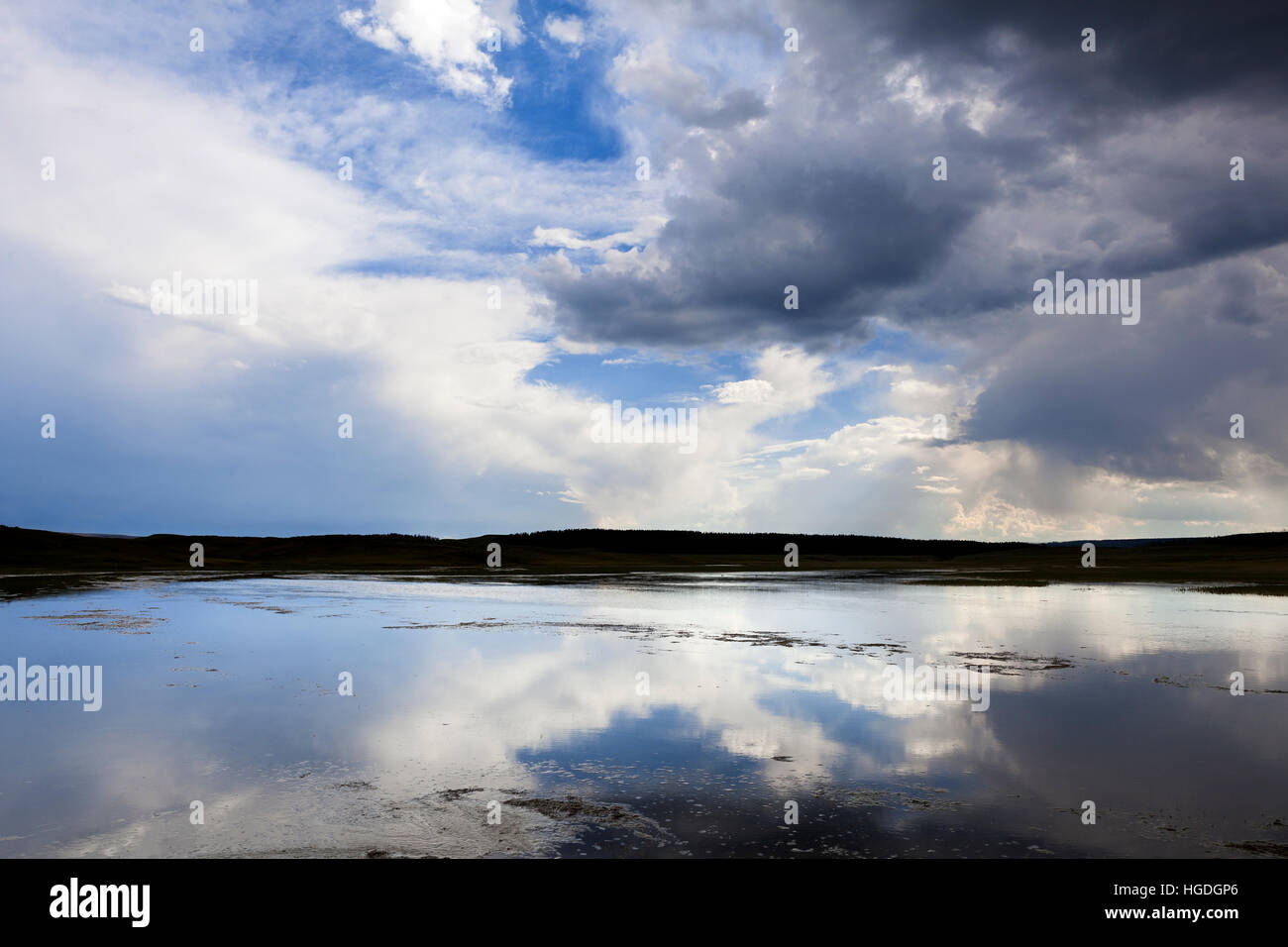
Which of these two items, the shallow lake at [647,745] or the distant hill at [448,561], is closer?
the shallow lake at [647,745]

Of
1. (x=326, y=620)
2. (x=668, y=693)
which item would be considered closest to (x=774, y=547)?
(x=326, y=620)

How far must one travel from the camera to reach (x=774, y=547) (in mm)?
188750

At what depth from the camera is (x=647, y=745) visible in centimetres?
1205

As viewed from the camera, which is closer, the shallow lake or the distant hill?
the shallow lake

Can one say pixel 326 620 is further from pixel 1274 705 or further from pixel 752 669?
pixel 1274 705

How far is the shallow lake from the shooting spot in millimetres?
8383

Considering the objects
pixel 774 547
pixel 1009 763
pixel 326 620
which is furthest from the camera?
pixel 774 547

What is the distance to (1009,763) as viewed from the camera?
433 inches

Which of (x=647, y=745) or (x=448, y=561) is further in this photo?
(x=448, y=561)

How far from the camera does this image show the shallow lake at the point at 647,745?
27.5ft

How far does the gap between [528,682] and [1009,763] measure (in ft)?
33.1
